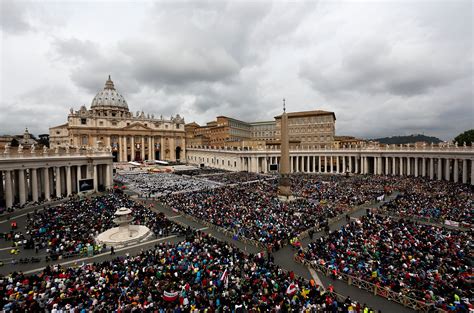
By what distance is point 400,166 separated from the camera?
2172 inches

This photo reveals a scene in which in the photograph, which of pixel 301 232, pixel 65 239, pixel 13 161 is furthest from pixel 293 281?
pixel 13 161

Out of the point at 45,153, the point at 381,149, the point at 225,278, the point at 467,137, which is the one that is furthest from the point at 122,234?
the point at 467,137

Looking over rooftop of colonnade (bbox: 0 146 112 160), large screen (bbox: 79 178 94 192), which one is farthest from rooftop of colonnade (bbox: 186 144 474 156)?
large screen (bbox: 79 178 94 192)

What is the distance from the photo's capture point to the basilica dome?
362 feet

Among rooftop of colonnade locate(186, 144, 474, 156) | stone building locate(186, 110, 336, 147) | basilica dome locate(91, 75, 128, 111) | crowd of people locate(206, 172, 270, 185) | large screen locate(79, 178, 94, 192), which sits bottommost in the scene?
crowd of people locate(206, 172, 270, 185)

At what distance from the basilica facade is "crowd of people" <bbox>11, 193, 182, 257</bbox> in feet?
192

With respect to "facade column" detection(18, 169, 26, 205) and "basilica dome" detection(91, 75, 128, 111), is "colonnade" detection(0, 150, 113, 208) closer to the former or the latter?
"facade column" detection(18, 169, 26, 205)

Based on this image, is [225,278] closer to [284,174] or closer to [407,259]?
[407,259]

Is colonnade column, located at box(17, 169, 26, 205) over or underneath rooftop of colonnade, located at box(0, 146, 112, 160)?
underneath

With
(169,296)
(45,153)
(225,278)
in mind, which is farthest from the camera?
(45,153)

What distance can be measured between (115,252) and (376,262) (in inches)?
686

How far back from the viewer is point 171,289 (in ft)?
36.1

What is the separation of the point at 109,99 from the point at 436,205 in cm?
12258

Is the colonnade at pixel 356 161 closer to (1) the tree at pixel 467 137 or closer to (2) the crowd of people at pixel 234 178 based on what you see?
(2) the crowd of people at pixel 234 178
